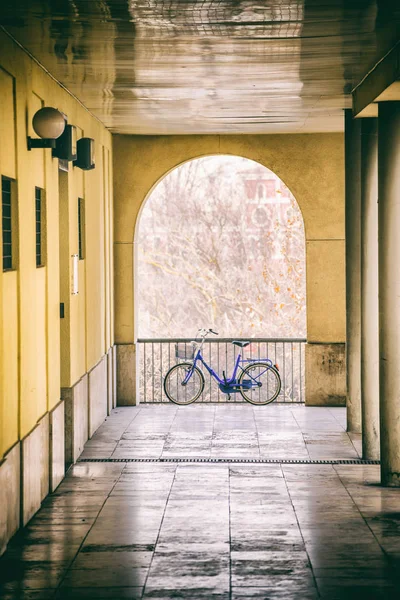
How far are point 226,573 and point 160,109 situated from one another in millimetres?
6367

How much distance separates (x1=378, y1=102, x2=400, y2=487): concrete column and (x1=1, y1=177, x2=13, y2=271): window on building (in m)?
3.48

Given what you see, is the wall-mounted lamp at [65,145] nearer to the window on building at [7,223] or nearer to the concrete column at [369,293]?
the window on building at [7,223]

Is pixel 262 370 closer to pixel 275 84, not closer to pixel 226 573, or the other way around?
pixel 275 84

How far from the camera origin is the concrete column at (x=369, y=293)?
9734 mm

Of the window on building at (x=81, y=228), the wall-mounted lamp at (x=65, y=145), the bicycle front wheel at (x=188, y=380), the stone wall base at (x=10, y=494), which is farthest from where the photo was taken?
the bicycle front wheel at (x=188, y=380)

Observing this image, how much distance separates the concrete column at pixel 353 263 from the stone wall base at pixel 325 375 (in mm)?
2158

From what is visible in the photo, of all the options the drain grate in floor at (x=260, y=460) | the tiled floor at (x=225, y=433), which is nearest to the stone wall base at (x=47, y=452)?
the tiled floor at (x=225, y=433)

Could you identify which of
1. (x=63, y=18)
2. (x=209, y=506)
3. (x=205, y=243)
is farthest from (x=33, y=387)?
(x=205, y=243)

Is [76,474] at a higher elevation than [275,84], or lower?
lower

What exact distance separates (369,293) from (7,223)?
4376 mm

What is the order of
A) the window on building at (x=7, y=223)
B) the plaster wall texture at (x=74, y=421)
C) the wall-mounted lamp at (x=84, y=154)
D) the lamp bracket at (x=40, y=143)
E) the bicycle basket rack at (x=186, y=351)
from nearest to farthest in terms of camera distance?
1. the window on building at (x=7, y=223)
2. the lamp bracket at (x=40, y=143)
3. the plaster wall texture at (x=74, y=421)
4. the wall-mounted lamp at (x=84, y=154)
5. the bicycle basket rack at (x=186, y=351)

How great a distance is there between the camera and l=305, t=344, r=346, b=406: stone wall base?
1349 cm

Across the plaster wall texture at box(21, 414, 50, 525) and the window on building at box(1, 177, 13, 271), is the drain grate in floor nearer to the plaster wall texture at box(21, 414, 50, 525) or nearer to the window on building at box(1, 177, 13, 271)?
the plaster wall texture at box(21, 414, 50, 525)

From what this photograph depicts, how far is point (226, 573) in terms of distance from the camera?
6.20 metres
